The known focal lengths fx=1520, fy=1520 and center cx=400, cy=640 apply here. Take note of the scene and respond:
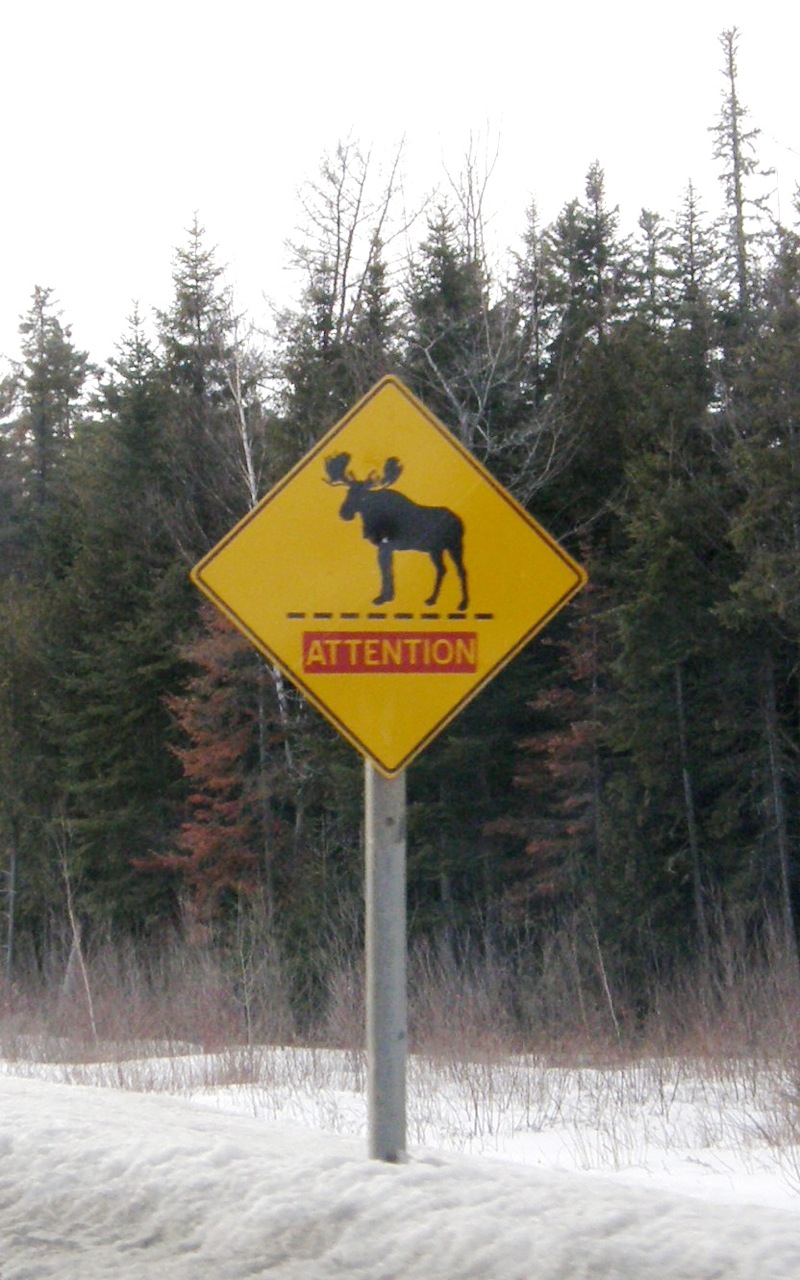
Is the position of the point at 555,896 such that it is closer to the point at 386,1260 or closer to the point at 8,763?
the point at 8,763

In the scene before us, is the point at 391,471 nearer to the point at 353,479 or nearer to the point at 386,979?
the point at 353,479

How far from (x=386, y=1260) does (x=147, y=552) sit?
3375 cm

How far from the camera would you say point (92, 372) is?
205 ft

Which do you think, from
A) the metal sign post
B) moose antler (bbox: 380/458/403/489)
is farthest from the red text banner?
moose antler (bbox: 380/458/403/489)

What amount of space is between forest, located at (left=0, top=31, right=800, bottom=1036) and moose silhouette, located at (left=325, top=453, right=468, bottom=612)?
15.2 metres

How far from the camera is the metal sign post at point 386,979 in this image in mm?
4711

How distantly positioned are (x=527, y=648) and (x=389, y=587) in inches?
998

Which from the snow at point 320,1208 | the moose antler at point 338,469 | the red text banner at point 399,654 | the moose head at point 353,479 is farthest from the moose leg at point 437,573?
the snow at point 320,1208

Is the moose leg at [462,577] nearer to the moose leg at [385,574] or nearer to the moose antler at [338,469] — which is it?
the moose leg at [385,574]

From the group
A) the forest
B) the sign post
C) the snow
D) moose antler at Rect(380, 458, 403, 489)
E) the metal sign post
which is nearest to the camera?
the snow

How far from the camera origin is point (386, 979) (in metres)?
4.73

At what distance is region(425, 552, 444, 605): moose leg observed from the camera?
15.9ft

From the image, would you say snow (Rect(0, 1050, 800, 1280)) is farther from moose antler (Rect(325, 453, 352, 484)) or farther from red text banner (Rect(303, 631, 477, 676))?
moose antler (Rect(325, 453, 352, 484))

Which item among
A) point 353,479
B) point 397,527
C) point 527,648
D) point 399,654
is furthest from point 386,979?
point 527,648
